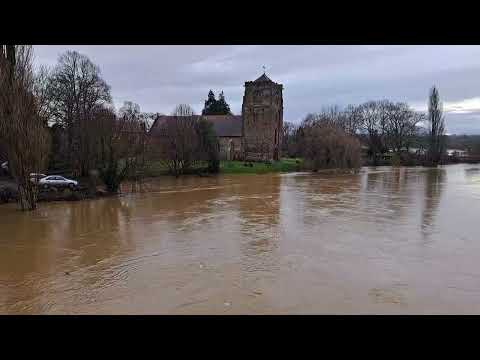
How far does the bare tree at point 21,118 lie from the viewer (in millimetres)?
16578

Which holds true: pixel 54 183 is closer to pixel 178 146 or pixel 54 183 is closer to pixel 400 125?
pixel 178 146

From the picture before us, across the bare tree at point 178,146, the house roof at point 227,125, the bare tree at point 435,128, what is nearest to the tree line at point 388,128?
→ the bare tree at point 435,128

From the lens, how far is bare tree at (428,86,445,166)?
68.8 m

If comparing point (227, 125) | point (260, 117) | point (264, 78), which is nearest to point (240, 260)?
Result: point (260, 117)

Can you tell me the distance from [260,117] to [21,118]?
41879 mm

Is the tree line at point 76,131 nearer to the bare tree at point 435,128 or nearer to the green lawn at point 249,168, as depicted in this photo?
the green lawn at point 249,168

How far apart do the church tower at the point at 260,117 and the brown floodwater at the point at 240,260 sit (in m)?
36.8

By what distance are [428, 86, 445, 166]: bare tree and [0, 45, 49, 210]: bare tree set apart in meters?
68.0

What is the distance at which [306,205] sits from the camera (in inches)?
790

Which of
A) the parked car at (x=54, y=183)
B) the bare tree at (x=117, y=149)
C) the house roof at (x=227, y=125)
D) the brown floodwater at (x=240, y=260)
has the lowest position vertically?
the brown floodwater at (x=240, y=260)

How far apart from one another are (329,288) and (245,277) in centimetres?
196

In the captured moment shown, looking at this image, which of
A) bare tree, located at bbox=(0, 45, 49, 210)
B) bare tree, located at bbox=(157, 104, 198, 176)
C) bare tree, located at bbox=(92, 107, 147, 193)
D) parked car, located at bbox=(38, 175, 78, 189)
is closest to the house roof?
bare tree, located at bbox=(157, 104, 198, 176)

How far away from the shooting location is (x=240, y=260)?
10.0 metres
